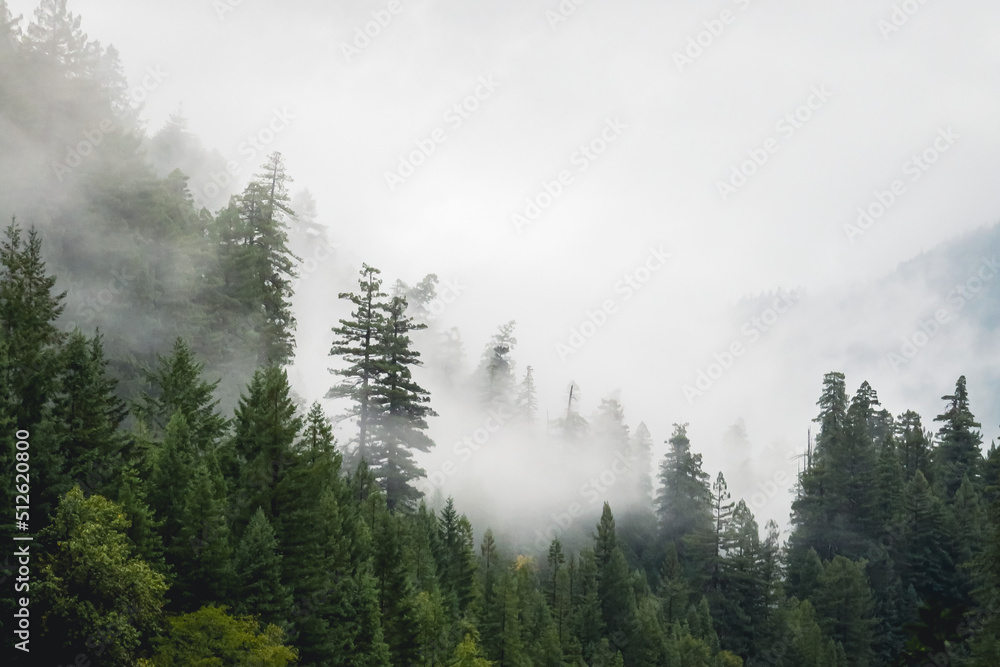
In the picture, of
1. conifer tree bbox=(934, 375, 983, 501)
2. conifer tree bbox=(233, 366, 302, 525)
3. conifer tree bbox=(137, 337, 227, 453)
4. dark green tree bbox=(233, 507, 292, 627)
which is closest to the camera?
dark green tree bbox=(233, 507, 292, 627)

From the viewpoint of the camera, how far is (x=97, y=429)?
2900cm

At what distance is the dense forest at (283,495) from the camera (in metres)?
26.1

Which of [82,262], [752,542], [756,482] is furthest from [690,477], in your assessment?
[82,262]

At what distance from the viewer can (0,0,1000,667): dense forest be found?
2614cm

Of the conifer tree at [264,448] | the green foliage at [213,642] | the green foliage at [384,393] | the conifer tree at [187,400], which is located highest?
the green foliage at [384,393]

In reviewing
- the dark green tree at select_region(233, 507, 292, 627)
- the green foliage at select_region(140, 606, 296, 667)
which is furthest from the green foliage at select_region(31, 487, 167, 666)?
the dark green tree at select_region(233, 507, 292, 627)

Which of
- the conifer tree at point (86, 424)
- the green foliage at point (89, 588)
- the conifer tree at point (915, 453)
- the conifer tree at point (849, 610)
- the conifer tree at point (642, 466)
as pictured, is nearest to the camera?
the green foliage at point (89, 588)

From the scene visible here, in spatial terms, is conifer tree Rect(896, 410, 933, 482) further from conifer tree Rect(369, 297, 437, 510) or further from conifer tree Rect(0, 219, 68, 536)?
conifer tree Rect(0, 219, 68, 536)

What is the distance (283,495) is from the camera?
1216 inches

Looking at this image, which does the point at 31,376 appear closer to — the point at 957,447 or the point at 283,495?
the point at 283,495

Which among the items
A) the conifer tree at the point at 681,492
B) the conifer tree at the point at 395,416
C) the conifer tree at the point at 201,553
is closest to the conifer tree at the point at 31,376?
the conifer tree at the point at 201,553

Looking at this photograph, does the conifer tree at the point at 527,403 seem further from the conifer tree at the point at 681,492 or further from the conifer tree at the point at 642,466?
the conifer tree at the point at 681,492

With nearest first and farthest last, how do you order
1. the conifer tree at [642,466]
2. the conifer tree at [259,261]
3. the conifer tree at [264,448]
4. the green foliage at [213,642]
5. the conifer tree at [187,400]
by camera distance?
the green foliage at [213,642]
the conifer tree at [264,448]
the conifer tree at [187,400]
the conifer tree at [259,261]
the conifer tree at [642,466]

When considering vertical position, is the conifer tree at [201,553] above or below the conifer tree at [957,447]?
below
